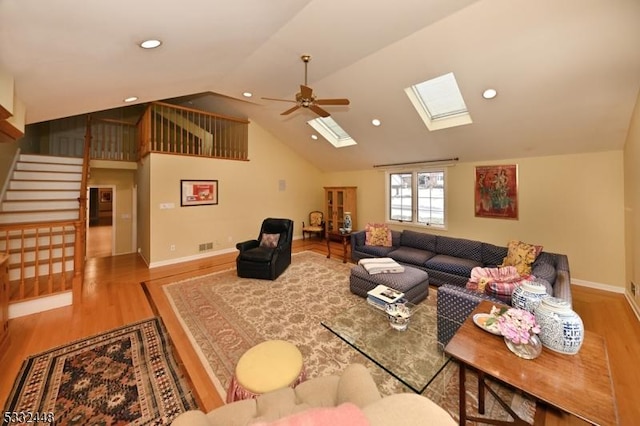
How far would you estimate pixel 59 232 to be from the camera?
3.70 m

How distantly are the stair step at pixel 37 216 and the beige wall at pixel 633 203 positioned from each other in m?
8.09

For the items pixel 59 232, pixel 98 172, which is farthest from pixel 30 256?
pixel 98 172

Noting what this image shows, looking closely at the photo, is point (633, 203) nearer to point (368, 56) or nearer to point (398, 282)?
point (398, 282)

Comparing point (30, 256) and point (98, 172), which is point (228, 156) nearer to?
point (98, 172)

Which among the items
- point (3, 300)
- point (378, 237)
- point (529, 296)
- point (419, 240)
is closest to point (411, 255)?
point (419, 240)

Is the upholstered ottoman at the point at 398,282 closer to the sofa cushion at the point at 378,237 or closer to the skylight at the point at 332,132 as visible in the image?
the sofa cushion at the point at 378,237

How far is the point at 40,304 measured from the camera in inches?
117

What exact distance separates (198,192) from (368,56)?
4222mm

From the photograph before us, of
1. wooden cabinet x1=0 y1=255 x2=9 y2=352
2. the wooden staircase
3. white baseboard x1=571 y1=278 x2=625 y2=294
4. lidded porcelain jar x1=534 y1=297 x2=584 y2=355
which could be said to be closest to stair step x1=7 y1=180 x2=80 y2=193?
the wooden staircase

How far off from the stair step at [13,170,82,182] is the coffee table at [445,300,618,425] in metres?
6.78

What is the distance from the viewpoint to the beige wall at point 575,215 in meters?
3.47

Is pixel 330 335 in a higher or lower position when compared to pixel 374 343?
lower

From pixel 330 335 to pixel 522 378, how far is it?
1.69 metres

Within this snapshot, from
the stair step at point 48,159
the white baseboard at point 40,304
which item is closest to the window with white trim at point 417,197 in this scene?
the white baseboard at point 40,304
